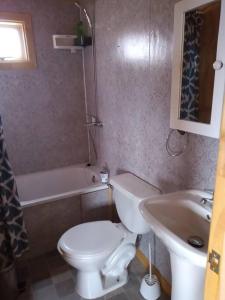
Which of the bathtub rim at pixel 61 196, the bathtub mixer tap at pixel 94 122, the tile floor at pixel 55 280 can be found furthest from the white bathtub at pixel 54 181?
the tile floor at pixel 55 280

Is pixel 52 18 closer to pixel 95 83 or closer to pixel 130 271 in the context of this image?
pixel 95 83

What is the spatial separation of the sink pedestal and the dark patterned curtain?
2.43 ft

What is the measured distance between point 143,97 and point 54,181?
167 cm

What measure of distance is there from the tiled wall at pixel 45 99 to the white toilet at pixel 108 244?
124 cm

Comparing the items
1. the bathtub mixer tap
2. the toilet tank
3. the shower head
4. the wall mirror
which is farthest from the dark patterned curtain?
the shower head

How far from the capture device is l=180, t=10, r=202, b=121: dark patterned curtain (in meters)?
1.25

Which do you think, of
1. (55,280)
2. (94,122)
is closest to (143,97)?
(94,122)

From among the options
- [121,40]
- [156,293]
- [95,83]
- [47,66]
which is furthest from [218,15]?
[47,66]

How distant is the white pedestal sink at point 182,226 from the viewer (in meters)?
1.11

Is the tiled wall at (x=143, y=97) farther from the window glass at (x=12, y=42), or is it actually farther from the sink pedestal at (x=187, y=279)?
the window glass at (x=12, y=42)

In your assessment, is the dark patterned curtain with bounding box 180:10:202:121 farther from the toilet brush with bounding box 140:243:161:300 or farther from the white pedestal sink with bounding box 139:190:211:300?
the toilet brush with bounding box 140:243:161:300

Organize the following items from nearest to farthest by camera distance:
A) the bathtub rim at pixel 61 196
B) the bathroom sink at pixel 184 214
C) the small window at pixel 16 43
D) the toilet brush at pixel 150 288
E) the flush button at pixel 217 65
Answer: the flush button at pixel 217 65
the bathroom sink at pixel 184 214
the toilet brush at pixel 150 288
the bathtub rim at pixel 61 196
the small window at pixel 16 43

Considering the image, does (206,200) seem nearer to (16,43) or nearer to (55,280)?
(55,280)

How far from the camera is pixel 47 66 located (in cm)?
261
